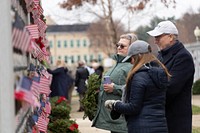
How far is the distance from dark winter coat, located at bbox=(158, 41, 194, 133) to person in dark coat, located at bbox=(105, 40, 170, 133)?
0.62 m

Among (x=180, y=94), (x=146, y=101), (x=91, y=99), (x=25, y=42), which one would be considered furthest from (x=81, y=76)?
(x=25, y=42)

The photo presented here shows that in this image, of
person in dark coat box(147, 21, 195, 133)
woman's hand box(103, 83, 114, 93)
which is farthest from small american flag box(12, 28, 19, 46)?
woman's hand box(103, 83, 114, 93)

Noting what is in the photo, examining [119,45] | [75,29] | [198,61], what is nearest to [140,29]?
[75,29]

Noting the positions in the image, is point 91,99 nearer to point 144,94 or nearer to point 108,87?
point 108,87

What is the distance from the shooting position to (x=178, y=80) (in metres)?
5.92

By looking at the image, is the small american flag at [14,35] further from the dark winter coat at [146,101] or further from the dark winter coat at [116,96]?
the dark winter coat at [116,96]

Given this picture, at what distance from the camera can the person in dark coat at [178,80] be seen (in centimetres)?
595

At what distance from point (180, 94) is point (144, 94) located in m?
0.89

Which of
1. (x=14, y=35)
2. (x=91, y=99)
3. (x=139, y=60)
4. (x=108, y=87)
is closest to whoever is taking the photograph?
(x=14, y=35)

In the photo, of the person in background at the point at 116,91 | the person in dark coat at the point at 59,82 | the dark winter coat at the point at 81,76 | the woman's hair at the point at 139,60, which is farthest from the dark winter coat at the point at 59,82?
the woman's hair at the point at 139,60

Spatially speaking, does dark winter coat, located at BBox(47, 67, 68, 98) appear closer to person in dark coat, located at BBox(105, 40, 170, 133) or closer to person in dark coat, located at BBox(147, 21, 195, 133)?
person in dark coat, located at BBox(147, 21, 195, 133)

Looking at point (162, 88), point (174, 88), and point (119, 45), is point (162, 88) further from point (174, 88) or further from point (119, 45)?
point (119, 45)

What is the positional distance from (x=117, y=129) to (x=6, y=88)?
3.63m

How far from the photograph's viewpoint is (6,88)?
2848 millimetres
